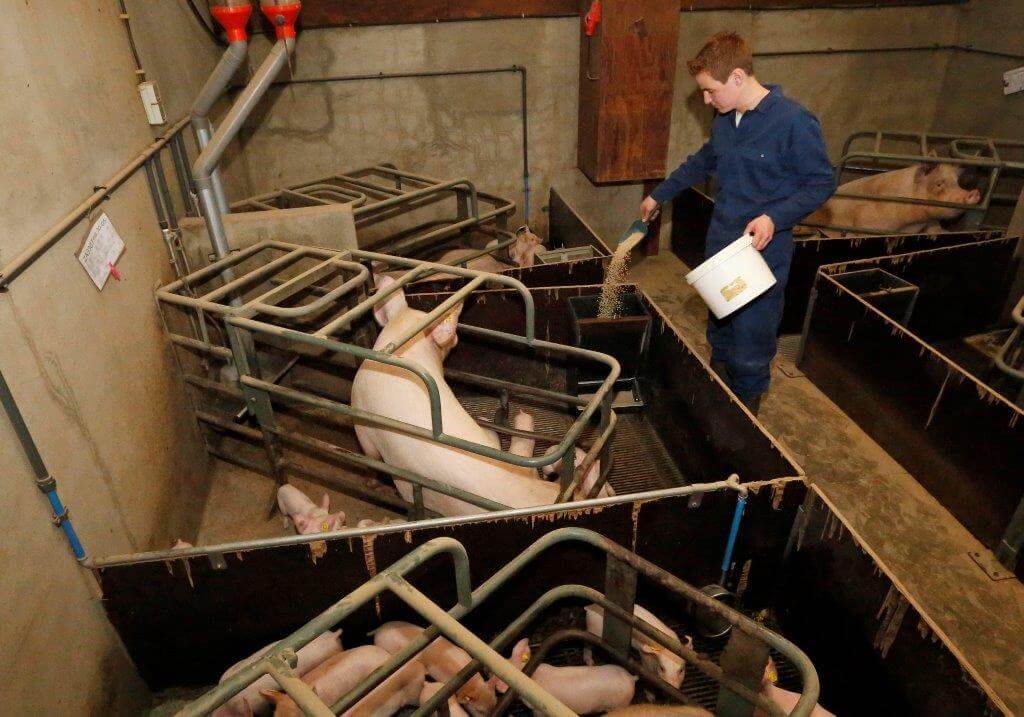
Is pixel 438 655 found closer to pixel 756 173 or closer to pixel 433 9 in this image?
pixel 756 173

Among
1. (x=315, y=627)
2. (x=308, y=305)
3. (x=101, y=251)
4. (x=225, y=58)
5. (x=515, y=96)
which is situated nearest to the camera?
(x=315, y=627)

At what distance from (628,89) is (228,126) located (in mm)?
3063

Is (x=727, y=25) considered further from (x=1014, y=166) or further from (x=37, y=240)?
(x=37, y=240)

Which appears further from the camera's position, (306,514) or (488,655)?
(306,514)

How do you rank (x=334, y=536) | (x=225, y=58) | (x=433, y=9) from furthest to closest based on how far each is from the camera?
1. (x=433, y=9)
2. (x=225, y=58)
3. (x=334, y=536)

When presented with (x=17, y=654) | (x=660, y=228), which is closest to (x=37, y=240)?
(x=17, y=654)

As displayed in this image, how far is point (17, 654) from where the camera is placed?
1722mm

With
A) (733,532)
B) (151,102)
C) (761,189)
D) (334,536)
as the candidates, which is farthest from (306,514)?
(761,189)

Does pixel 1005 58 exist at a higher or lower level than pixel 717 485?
higher

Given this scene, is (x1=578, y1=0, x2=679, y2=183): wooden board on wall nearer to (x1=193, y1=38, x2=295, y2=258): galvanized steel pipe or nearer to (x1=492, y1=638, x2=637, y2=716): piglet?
(x1=193, y1=38, x2=295, y2=258): galvanized steel pipe

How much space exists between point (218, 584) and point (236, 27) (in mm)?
3095

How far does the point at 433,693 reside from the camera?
197cm

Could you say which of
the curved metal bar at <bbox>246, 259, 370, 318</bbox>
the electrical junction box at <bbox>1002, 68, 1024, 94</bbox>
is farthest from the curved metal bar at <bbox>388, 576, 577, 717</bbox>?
the electrical junction box at <bbox>1002, 68, 1024, 94</bbox>

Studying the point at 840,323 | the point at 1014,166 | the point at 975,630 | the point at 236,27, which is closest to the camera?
the point at 975,630
